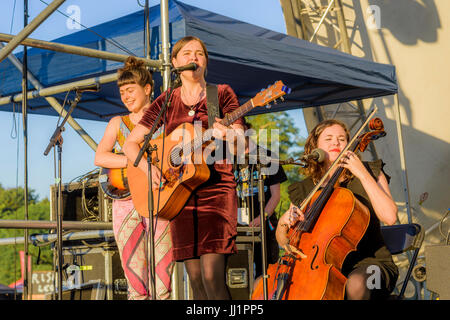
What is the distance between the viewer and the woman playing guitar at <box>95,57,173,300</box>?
138 inches

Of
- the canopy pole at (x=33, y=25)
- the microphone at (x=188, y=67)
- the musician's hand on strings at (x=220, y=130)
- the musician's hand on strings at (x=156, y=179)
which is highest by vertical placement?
the canopy pole at (x=33, y=25)

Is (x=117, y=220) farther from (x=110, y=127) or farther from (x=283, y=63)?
(x=283, y=63)

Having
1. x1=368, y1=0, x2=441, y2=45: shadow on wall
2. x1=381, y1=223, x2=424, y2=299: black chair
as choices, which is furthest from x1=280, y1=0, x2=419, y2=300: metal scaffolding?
x1=381, y1=223, x2=424, y2=299: black chair

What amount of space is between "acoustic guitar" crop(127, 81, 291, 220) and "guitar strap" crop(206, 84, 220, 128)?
0.17 feet

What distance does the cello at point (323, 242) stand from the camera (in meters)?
2.97

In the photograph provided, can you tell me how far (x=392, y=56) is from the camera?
→ 8742 mm

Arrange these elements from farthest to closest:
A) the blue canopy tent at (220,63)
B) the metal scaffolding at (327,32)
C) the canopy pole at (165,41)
Result: 1. the metal scaffolding at (327,32)
2. the blue canopy tent at (220,63)
3. the canopy pole at (165,41)

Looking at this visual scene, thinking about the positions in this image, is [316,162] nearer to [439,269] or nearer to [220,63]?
[439,269]

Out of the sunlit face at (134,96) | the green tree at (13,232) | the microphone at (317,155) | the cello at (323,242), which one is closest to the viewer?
the cello at (323,242)

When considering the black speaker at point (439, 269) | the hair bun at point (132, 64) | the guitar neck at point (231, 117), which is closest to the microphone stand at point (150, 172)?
the guitar neck at point (231, 117)

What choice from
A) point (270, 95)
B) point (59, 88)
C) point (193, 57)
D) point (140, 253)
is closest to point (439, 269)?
point (270, 95)

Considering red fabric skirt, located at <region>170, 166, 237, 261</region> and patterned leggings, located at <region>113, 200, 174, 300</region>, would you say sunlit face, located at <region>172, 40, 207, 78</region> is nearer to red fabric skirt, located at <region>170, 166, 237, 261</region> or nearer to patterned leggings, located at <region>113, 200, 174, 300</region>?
red fabric skirt, located at <region>170, 166, 237, 261</region>

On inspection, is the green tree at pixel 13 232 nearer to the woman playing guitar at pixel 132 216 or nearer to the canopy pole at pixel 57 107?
the canopy pole at pixel 57 107

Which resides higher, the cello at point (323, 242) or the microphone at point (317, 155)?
the microphone at point (317, 155)
